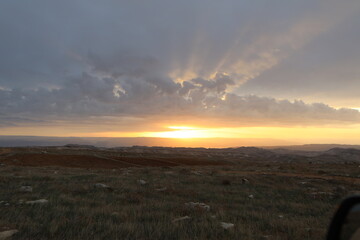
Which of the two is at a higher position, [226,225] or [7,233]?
[7,233]

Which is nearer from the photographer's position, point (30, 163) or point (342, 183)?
point (342, 183)

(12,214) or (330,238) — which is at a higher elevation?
(330,238)

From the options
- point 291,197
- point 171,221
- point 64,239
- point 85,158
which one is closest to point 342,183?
point 291,197

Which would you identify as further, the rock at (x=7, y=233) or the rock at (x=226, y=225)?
the rock at (x=226, y=225)

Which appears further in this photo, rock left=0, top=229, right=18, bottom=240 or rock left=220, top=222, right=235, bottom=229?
rock left=220, top=222, right=235, bottom=229

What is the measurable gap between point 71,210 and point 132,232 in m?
3.41

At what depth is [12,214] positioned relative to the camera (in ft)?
23.7

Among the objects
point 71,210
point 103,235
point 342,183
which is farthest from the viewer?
point 342,183

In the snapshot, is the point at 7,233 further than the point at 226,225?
No

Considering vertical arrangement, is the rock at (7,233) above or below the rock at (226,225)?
above

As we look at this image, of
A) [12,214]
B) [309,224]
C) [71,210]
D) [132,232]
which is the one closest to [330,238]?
[132,232]

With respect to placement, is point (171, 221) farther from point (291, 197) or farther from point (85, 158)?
point (85, 158)

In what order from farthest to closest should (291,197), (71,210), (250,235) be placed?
1. (291,197)
2. (71,210)
3. (250,235)

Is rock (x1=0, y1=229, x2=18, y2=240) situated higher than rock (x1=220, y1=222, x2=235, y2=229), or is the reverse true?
rock (x1=0, y1=229, x2=18, y2=240)
